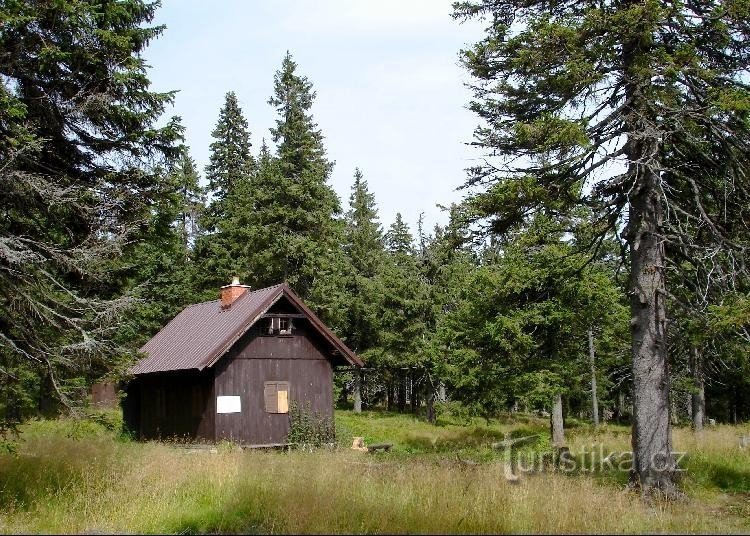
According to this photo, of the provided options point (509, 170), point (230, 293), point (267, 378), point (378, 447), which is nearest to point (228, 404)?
point (267, 378)

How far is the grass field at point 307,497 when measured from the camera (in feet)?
27.9

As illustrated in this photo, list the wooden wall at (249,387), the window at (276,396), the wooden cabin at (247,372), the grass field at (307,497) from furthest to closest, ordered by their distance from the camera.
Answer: the window at (276,396) → the wooden wall at (249,387) → the wooden cabin at (247,372) → the grass field at (307,497)

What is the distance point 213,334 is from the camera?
27.4 m

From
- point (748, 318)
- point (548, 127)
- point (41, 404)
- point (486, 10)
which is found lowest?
point (41, 404)

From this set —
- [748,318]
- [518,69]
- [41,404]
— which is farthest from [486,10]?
[41,404]

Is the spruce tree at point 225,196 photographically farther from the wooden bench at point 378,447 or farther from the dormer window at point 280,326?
the wooden bench at point 378,447

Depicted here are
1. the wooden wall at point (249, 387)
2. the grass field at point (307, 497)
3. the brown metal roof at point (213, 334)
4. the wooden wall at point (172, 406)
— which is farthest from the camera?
the wooden wall at point (172, 406)

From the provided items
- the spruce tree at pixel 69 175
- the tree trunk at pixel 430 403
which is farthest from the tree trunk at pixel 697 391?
the spruce tree at pixel 69 175

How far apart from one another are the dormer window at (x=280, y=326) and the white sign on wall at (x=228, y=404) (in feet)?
9.74

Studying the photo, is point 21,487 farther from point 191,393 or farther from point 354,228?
point 354,228

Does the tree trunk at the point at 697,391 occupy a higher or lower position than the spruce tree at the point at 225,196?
lower

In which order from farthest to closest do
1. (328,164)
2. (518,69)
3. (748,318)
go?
(328,164), (518,69), (748,318)

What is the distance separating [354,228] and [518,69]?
4473 cm

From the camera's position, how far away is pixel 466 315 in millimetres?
28078
